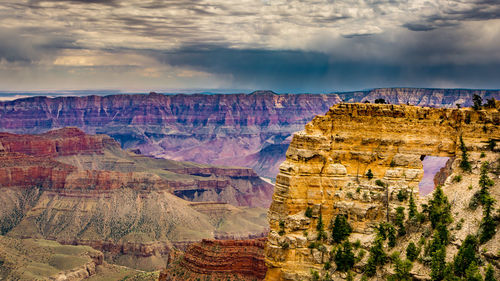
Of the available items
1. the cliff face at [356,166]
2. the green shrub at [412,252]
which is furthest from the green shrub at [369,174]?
the green shrub at [412,252]

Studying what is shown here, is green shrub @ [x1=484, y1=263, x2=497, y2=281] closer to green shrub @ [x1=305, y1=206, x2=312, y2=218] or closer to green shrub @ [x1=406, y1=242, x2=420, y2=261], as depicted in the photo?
green shrub @ [x1=406, y1=242, x2=420, y2=261]

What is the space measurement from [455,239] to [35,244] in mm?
125399

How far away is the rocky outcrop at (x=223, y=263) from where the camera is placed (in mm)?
92375

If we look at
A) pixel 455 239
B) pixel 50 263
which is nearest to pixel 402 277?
pixel 455 239

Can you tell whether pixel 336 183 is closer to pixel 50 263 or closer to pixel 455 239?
pixel 455 239

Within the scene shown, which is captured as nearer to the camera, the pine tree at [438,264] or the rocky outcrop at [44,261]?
the pine tree at [438,264]

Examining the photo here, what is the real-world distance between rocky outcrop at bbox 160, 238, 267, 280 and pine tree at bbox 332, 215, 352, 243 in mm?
38858

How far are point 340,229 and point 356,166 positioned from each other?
5.16 metres

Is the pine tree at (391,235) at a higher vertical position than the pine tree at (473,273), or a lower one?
higher

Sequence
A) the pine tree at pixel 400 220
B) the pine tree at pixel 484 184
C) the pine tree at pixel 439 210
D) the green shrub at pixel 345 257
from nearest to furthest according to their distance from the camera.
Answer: the pine tree at pixel 484 184 → the pine tree at pixel 439 210 → the pine tree at pixel 400 220 → the green shrub at pixel 345 257

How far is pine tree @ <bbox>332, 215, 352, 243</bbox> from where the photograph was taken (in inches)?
2084

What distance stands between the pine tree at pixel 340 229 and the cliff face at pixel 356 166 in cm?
46

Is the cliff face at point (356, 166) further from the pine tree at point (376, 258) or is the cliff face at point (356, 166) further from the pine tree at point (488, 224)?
the pine tree at point (488, 224)

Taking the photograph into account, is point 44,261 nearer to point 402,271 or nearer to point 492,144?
point 402,271
